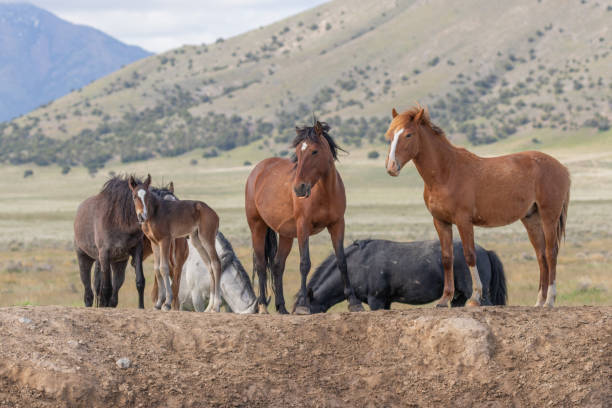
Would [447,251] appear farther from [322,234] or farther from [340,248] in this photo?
[322,234]

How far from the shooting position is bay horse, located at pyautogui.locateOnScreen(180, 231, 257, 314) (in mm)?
15625

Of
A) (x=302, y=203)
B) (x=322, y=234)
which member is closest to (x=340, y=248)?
(x=302, y=203)

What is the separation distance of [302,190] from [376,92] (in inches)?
6041

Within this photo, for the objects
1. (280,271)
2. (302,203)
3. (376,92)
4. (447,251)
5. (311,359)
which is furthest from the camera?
(376,92)

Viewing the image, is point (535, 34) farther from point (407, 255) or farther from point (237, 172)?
point (407, 255)

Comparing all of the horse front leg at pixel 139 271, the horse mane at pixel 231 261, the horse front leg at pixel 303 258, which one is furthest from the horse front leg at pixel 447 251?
the horse mane at pixel 231 261

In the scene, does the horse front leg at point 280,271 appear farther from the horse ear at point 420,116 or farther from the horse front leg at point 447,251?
the horse ear at point 420,116

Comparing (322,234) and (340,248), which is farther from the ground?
(340,248)

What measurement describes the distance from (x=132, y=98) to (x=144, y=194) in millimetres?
173042

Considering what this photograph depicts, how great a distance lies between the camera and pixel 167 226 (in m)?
12.2

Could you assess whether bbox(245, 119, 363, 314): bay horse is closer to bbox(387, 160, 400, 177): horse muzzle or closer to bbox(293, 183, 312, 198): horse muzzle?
bbox(293, 183, 312, 198): horse muzzle

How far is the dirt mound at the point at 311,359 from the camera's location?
9.36m

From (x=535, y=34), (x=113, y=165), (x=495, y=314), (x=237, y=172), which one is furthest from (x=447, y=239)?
(x=535, y=34)

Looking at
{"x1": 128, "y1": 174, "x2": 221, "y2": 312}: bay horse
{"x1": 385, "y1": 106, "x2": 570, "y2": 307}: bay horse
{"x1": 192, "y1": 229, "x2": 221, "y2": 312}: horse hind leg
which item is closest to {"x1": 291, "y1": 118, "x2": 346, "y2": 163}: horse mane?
{"x1": 385, "y1": 106, "x2": 570, "y2": 307}: bay horse
